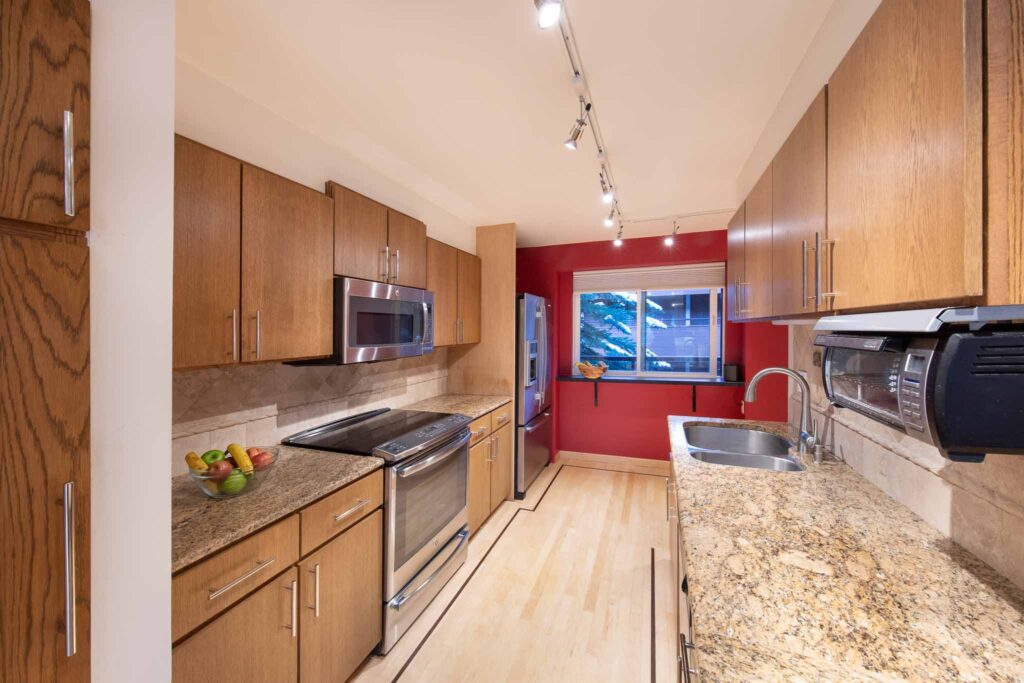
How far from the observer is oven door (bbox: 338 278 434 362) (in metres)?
1.82

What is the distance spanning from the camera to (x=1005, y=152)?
0.51 meters

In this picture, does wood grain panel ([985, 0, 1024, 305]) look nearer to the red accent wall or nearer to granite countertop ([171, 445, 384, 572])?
granite countertop ([171, 445, 384, 572])

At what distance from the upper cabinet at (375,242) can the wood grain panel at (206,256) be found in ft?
1.66

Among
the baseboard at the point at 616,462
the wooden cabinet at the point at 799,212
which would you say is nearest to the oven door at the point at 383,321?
the wooden cabinet at the point at 799,212

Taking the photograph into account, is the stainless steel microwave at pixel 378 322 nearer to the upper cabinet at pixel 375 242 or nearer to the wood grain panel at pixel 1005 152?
the upper cabinet at pixel 375 242

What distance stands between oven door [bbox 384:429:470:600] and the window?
2443 mm

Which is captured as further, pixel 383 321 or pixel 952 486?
A: pixel 383 321

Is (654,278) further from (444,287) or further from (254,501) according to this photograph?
(254,501)

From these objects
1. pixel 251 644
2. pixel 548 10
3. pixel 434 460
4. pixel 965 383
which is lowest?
pixel 251 644

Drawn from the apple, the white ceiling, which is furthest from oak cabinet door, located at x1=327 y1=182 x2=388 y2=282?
the apple

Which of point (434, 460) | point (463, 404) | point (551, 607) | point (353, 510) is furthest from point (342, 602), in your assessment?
point (463, 404)

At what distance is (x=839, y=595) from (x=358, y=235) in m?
2.17

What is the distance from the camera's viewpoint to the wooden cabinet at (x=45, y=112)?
0.54 m

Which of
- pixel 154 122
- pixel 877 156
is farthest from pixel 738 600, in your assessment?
pixel 154 122
